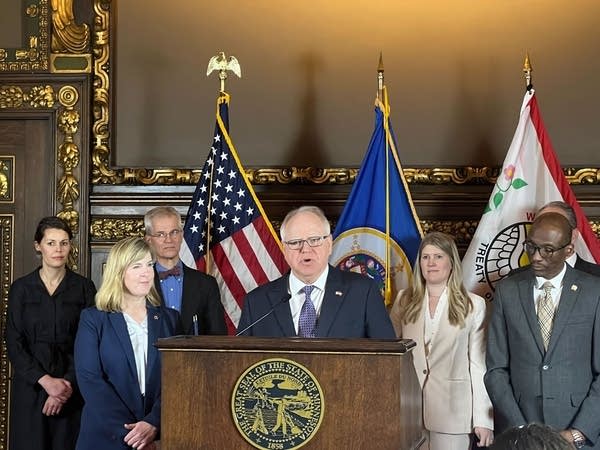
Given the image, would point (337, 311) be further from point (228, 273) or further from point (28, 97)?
point (28, 97)

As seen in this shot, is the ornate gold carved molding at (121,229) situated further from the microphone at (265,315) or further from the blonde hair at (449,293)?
the microphone at (265,315)

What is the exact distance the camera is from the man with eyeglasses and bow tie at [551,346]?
4027 millimetres

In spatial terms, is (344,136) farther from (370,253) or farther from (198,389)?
(198,389)

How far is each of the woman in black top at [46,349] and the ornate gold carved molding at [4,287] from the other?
43.5 inches

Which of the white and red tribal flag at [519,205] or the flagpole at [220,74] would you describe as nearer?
the white and red tribal flag at [519,205]

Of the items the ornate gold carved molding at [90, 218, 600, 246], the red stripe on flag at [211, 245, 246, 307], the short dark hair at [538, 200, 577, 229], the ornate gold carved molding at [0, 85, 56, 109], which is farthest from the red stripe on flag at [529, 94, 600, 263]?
the ornate gold carved molding at [0, 85, 56, 109]

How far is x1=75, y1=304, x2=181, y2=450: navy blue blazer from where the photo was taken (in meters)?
3.75

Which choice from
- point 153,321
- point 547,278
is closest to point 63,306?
point 153,321

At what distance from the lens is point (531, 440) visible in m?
1.58

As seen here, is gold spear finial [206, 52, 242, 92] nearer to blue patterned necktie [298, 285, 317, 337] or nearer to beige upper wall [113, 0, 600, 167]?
beige upper wall [113, 0, 600, 167]

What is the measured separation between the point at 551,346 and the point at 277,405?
166 cm

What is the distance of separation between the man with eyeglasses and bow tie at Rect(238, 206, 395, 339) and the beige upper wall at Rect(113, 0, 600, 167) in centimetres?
254

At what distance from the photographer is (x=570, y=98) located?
6.02m

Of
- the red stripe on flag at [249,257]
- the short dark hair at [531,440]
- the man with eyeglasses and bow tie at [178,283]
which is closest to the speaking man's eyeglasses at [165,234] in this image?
the man with eyeglasses and bow tie at [178,283]
